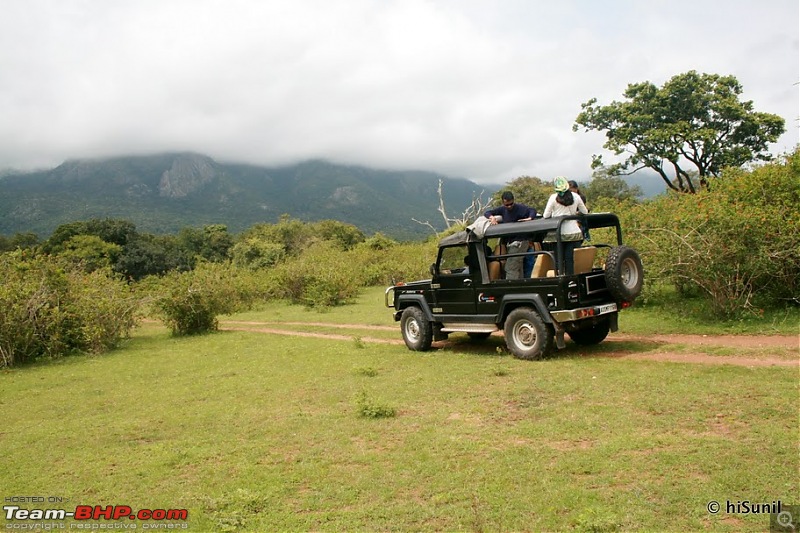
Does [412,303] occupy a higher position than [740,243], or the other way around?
[740,243]

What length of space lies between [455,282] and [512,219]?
160 centimetres

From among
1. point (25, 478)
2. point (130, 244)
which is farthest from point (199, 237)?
point (25, 478)

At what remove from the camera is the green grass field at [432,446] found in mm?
4453

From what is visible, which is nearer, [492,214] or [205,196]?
[492,214]

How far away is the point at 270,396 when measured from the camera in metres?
8.90

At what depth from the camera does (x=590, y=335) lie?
436 inches

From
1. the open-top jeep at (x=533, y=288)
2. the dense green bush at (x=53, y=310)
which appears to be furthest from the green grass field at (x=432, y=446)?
the dense green bush at (x=53, y=310)

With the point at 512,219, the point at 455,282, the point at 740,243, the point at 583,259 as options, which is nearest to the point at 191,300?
the point at 455,282

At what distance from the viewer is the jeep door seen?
10836 mm

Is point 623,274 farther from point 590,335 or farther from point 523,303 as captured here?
point 590,335

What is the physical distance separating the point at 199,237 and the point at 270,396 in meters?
62.2

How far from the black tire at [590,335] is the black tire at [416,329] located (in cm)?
275

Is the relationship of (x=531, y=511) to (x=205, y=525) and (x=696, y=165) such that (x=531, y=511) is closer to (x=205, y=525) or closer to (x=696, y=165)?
(x=205, y=525)

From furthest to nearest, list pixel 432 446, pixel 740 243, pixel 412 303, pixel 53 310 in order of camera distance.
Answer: pixel 53 310
pixel 412 303
pixel 740 243
pixel 432 446
